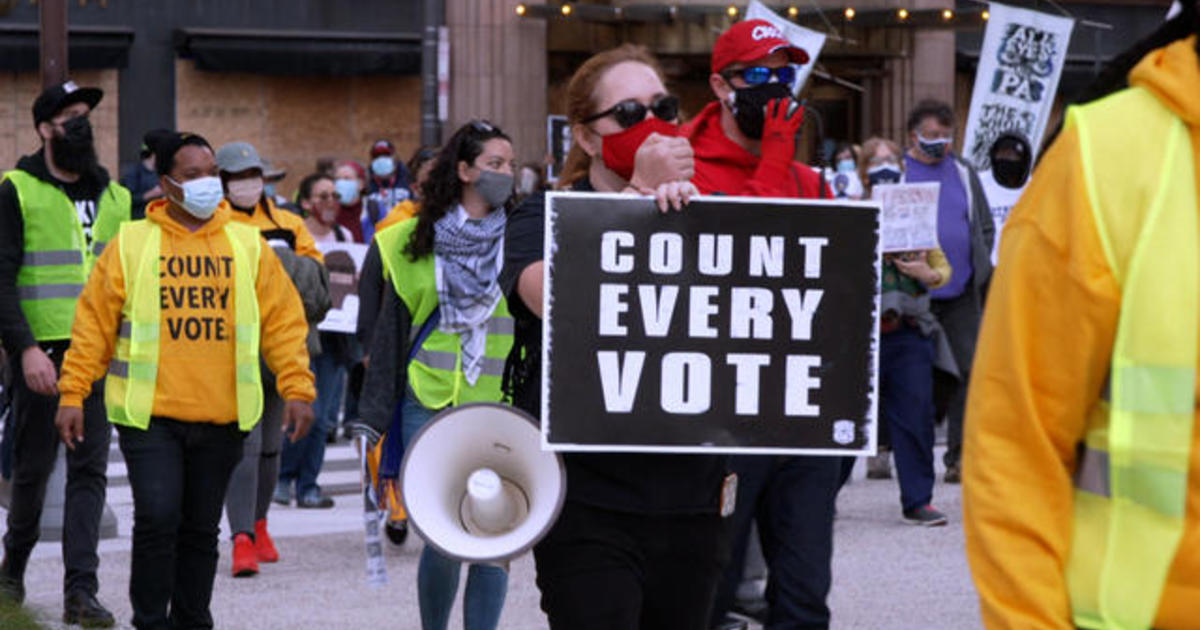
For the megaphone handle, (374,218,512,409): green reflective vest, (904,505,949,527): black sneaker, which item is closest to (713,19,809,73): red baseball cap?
(374,218,512,409): green reflective vest

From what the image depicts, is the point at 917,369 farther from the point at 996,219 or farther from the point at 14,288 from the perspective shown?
the point at 14,288

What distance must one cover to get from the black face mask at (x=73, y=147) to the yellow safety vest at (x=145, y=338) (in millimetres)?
1059

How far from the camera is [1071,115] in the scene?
2871 millimetres

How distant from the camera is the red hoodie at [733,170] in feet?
17.8

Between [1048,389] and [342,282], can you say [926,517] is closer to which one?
[342,282]

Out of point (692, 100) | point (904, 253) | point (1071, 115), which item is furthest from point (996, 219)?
point (692, 100)

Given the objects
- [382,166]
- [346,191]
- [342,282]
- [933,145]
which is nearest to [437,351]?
[933,145]

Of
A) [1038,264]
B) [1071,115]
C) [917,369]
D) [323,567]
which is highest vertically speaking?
[1071,115]

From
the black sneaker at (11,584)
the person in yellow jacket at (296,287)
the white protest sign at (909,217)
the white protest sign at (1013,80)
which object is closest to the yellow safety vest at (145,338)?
the black sneaker at (11,584)

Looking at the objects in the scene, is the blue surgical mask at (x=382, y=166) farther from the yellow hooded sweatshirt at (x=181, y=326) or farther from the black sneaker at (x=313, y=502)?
the yellow hooded sweatshirt at (x=181, y=326)

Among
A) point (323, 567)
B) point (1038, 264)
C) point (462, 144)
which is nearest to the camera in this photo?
point (1038, 264)

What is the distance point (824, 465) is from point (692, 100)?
23.1 metres

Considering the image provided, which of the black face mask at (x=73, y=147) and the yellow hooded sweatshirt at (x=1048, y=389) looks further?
the black face mask at (x=73, y=147)

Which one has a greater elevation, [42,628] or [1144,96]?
[1144,96]
